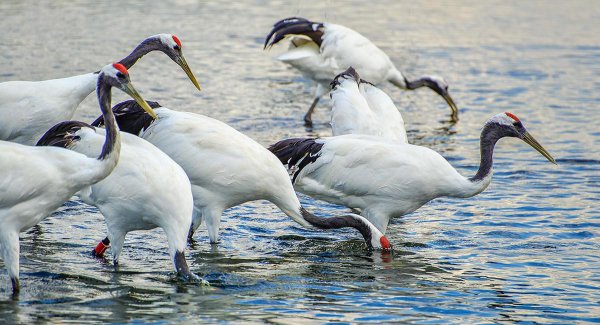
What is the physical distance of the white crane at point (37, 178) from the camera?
6.65 metres

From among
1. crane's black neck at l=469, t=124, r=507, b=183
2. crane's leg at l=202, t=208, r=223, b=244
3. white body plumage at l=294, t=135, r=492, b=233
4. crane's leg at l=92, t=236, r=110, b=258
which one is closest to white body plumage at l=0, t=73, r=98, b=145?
crane's leg at l=92, t=236, r=110, b=258

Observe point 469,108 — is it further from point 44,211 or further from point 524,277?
point 44,211

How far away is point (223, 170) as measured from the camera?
26.7 ft

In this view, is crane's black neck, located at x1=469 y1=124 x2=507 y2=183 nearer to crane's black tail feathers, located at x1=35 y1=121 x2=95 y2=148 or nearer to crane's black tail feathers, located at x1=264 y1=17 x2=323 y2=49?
crane's black tail feathers, located at x1=35 y1=121 x2=95 y2=148

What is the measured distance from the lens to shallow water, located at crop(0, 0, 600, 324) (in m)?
6.97

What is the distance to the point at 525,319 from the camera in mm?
6832

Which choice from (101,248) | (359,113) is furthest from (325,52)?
(101,248)

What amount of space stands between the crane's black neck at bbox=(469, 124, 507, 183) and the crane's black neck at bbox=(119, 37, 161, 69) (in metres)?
2.86

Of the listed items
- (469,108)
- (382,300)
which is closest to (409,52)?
(469,108)

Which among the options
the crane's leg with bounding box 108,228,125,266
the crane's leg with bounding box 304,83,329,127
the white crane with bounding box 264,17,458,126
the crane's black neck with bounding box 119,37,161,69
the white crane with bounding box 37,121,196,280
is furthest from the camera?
the crane's leg with bounding box 304,83,329,127

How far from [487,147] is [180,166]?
255cm

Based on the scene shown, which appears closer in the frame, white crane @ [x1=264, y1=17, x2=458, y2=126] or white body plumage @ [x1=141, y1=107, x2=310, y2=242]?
white body plumage @ [x1=141, y1=107, x2=310, y2=242]

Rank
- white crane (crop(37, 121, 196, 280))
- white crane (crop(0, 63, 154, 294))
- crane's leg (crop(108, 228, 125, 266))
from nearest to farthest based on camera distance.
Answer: white crane (crop(0, 63, 154, 294))
white crane (crop(37, 121, 196, 280))
crane's leg (crop(108, 228, 125, 266))

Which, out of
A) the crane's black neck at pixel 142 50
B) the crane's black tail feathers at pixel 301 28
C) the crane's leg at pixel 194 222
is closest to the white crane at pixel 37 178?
the crane's leg at pixel 194 222
